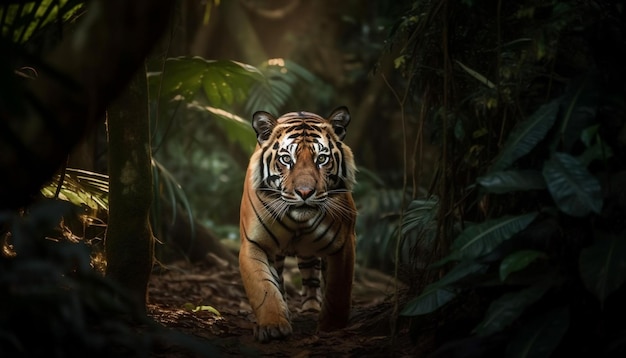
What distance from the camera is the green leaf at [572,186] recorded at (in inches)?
119

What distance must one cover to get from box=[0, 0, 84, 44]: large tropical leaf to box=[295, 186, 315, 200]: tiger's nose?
1.52 metres

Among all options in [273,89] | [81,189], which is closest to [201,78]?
[81,189]

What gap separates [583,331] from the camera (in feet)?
10.6

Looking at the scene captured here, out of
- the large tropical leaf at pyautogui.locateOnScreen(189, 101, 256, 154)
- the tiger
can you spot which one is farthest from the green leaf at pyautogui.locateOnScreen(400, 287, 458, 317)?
the large tropical leaf at pyautogui.locateOnScreen(189, 101, 256, 154)

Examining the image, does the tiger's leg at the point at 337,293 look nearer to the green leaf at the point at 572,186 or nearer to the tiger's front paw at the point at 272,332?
the tiger's front paw at the point at 272,332

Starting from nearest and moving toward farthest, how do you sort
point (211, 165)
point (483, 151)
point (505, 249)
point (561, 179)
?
point (561, 179)
point (505, 249)
point (483, 151)
point (211, 165)

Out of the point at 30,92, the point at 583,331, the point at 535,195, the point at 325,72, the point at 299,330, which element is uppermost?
the point at 325,72

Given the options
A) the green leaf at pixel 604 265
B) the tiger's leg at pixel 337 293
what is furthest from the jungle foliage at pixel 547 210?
the tiger's leg at pixel 337 293

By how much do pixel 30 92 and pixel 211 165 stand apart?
940cm

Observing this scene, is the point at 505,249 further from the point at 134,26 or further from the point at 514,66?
the point at 134,26

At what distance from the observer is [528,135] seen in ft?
10.9

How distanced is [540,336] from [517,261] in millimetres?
293

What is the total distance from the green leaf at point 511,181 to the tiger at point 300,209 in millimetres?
1574

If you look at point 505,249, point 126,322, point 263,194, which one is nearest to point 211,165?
point 263,194
